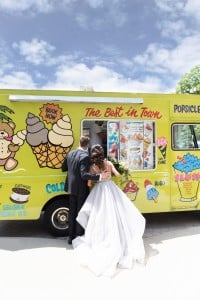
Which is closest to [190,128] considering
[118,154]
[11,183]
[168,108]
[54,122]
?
[168,108]

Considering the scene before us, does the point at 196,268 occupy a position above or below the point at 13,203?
below

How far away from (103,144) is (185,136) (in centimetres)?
157

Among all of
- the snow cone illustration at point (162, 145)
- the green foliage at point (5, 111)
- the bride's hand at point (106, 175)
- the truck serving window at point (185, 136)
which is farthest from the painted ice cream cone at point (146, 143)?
the green foliage at point (5, 111)

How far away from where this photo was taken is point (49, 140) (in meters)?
5.48

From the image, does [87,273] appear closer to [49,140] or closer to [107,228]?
[107,228]

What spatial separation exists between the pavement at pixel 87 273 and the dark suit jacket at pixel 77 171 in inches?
35.9

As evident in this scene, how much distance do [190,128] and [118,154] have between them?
150 centimetres

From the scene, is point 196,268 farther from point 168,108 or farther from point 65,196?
point 168,108

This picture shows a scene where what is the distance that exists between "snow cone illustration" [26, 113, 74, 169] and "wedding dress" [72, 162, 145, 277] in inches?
36.2

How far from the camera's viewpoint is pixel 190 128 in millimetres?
6094

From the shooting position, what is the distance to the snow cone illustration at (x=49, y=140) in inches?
214

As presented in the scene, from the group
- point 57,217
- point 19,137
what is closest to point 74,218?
point 57,217

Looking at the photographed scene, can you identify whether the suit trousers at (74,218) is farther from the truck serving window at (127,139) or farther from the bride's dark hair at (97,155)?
the truck serving window at (127,139)

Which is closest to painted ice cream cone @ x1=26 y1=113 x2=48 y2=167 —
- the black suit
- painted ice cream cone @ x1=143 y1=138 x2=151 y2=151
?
the black suit
